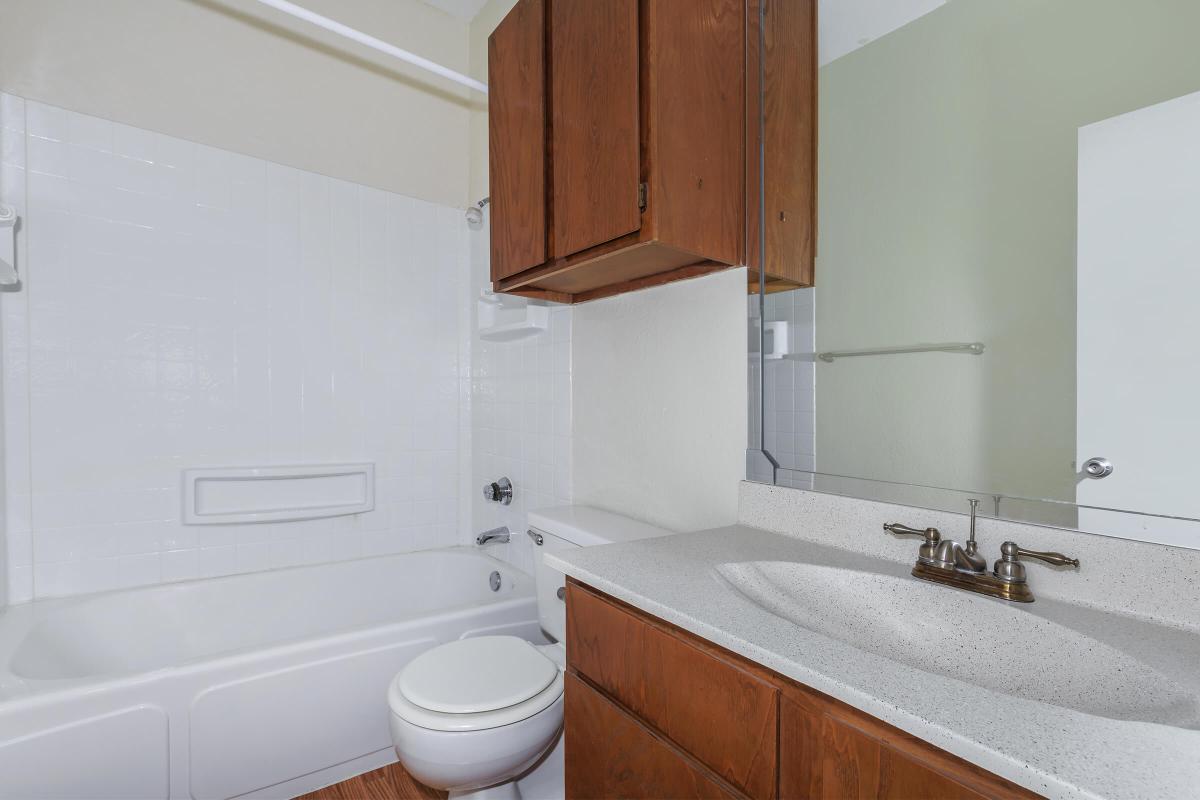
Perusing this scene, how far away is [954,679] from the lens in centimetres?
59

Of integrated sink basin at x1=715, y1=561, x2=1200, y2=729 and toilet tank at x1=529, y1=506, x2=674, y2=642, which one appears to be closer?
integrated sink basin at x1=715, y1=561, x2=1200, y2=729

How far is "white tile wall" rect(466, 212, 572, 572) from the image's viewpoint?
1920 millimetres

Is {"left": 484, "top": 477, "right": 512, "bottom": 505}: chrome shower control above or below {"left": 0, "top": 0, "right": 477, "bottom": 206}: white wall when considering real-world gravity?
below

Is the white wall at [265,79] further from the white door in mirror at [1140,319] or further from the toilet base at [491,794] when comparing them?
the white door in mirror at [1140,319]

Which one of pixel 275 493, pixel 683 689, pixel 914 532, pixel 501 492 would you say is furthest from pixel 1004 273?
pixel 275 493

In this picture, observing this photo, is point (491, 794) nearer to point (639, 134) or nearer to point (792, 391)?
point (792, 391)

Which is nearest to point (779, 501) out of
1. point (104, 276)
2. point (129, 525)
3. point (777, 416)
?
point (777, 416)

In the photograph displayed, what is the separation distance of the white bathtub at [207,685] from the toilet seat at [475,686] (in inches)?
12.7

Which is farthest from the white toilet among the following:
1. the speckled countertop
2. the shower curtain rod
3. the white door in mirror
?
the shower curtain rod

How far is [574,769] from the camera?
957 millimetres

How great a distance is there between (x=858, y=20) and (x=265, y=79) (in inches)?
80.0

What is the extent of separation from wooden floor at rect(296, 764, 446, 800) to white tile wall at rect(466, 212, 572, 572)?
746 millimetres

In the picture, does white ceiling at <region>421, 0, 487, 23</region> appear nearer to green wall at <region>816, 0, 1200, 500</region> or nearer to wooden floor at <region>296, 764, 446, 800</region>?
green wall at <region>816, 0, 1200, 500</region>

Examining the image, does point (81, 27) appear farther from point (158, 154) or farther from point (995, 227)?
point (995, 227)
